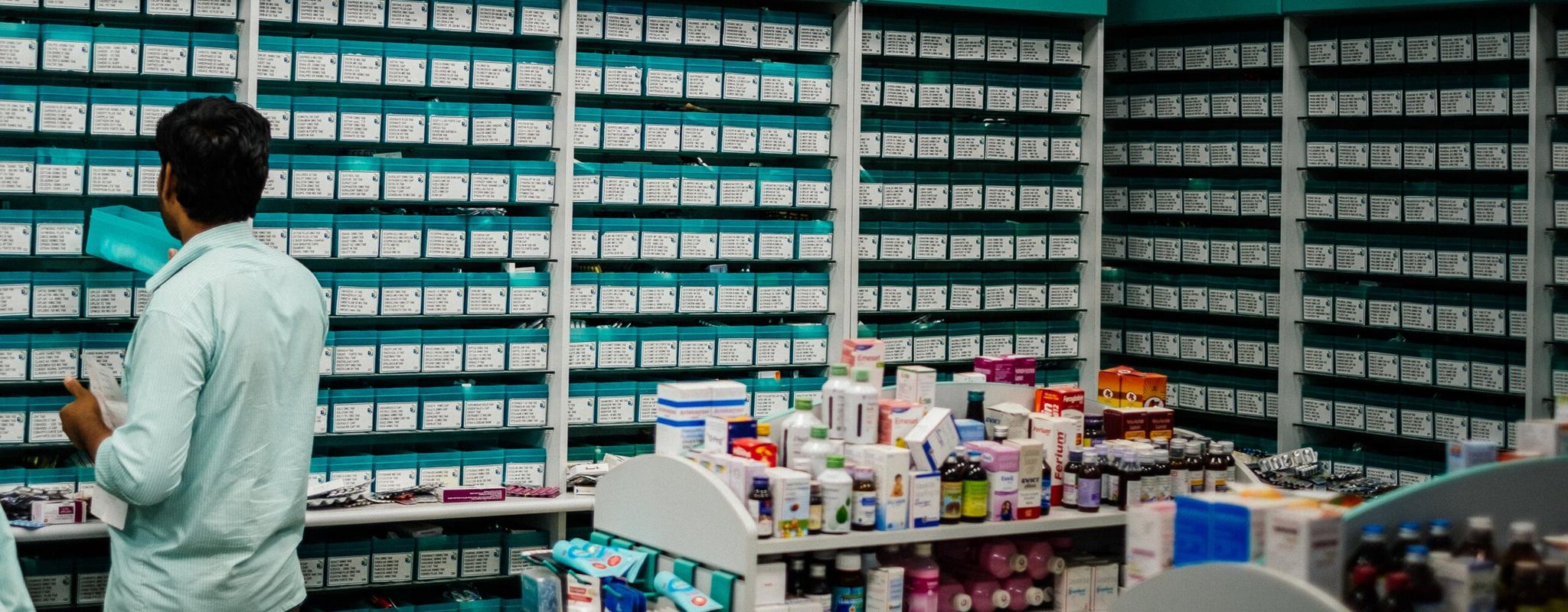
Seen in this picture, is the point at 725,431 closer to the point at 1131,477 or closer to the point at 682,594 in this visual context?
the point at 682,594

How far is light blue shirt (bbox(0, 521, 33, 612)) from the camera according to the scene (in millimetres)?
2062

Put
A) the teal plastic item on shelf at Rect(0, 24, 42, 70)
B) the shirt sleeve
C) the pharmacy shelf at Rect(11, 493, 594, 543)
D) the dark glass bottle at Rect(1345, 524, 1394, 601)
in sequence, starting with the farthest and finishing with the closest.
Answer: the teal plastic item on shelf at Rect(0, 24, 42, 70)
the pharmacy shelf at Rect(11, 493, 594, 543)
the shirt sleeve
the dark glass bottle at Rect(1345, 524, 1394, 601)

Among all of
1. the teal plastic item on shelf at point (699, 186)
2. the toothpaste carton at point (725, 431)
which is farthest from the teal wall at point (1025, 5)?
the toothpaste carton at point (725, 431)

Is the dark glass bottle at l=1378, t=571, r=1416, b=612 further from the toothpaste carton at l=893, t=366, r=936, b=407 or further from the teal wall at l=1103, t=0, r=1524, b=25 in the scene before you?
the teal wall at l=1103, t=0, r=1524, b=25

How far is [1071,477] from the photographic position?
417 cm

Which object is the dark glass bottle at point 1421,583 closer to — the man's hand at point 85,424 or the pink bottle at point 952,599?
the pink bottle at point 952,599

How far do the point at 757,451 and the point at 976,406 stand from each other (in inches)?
33.5

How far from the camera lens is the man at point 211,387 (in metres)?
2.79

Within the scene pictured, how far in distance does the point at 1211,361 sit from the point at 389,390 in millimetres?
3917

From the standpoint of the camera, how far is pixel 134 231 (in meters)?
4.86

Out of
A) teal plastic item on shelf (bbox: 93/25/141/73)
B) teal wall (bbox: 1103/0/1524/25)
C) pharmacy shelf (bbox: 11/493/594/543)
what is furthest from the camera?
teal wall (bbox: 1103/0/1524/25)

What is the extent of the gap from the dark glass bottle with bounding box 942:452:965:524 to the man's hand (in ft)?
6.79

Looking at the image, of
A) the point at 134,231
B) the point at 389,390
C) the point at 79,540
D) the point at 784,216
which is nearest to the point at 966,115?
the point at 784,216

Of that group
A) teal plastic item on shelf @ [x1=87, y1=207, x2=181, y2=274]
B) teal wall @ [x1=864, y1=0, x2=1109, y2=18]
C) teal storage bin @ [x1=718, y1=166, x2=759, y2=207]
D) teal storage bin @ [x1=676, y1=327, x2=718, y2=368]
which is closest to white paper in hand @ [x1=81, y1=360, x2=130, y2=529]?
teal plastic item on shelf @ [x1=87, y1=207, x2=181, y2=274]
